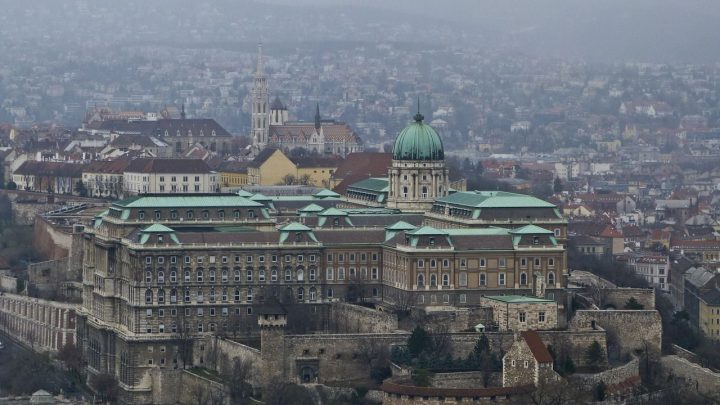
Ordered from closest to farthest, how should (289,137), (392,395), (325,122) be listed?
(392,395)
(289,137)
(325,122)

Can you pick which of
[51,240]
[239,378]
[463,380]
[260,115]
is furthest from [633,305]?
[260,115]

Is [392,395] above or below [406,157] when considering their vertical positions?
below

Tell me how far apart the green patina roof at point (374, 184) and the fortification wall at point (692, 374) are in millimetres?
23713

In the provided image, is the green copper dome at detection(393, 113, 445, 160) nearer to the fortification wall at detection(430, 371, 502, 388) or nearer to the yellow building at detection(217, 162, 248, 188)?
the fortification wall at detection(430, 371, 502, 388)

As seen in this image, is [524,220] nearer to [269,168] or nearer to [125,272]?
[125,272]

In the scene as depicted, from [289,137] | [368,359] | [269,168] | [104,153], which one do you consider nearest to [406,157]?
[368,359]

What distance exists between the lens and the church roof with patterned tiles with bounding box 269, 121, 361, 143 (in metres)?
166

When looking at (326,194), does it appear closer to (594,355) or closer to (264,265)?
(264,265)

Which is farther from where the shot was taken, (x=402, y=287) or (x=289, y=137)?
(x=289, y=137)

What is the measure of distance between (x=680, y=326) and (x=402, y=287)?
32.2 ft

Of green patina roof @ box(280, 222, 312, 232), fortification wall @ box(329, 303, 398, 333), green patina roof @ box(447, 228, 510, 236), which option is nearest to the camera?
fortification wall @ box(329, 303, 398, 333)

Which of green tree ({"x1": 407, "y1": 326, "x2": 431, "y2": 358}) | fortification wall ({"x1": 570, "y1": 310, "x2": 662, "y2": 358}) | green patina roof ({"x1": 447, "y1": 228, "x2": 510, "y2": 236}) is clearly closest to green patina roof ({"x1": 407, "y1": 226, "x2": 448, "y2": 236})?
green patina roof ({"x1": 447, "y1": 228, "x2": 510, "y2": 236})

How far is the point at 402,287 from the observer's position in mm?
95938

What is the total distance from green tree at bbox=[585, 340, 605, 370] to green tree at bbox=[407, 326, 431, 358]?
4904 mm
